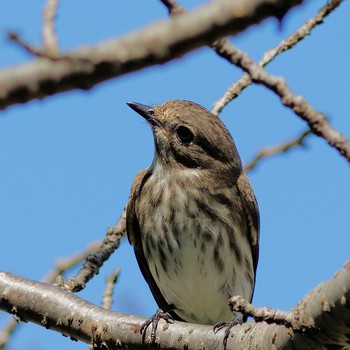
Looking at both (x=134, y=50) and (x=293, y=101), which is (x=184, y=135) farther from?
(x=134, y=50)

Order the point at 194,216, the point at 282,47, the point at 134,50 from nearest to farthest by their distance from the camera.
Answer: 1. the point at 134,50
2. the point at 282,47
3. the point at 194,216

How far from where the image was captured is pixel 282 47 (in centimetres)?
432

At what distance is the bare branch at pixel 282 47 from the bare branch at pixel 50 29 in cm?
100

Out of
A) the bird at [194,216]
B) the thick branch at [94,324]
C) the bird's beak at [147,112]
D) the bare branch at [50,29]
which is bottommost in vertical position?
the bare branch at [50,29]

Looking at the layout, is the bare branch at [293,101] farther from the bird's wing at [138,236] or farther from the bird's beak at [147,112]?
the bird's wing at [138,236]

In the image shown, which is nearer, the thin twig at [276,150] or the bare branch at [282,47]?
the bare branch at [282,47]

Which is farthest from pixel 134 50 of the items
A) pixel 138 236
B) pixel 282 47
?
pixel 138 236

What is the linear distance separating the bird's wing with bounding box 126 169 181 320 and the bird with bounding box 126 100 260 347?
0.03 ft

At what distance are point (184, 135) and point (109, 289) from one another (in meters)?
2.15

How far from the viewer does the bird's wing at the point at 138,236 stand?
706 centimetres

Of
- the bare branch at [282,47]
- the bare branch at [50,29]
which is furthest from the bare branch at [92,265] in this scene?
the bare branch at [50,29]

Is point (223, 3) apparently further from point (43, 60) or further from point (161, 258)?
point (161, 258)

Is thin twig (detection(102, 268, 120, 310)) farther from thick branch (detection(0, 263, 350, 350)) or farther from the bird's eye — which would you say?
the bird's eye

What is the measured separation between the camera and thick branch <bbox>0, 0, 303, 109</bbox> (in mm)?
1407
